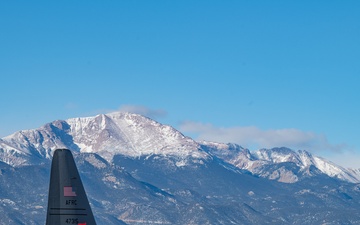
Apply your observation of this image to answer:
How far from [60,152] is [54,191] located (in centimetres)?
219

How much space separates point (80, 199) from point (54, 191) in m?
1.45

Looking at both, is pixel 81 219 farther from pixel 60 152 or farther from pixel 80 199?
pixel 60 152

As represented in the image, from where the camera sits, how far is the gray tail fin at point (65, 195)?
43.7 meters

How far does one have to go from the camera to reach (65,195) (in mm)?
43875

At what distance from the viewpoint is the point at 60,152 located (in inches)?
1711

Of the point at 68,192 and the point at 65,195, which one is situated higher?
the point at 68,192

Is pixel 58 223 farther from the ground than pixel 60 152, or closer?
closer

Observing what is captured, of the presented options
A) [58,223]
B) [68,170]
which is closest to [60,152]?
[68,170]

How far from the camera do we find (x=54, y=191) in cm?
4403

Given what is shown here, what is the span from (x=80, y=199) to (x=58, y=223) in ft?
5.58

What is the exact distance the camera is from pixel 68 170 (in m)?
43.7

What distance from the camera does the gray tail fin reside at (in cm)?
4369

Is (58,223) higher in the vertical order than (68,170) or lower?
lower

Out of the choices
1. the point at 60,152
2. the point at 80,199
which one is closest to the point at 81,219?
the point at 80,199
